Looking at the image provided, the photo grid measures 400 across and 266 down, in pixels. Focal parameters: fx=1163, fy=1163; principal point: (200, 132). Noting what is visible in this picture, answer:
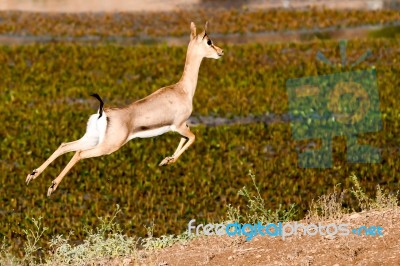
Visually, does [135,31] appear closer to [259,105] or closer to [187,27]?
[187,27]

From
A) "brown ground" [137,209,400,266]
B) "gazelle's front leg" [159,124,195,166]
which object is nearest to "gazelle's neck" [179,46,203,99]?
"gazelle's front leg" [159,124,195,166]

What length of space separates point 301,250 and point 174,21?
28.3 metres

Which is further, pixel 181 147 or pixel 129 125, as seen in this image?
pixel 181 147

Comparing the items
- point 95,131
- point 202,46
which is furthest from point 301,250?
point 95,131

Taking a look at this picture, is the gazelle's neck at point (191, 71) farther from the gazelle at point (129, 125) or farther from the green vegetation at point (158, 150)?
the green vegetation at point (158, 150)

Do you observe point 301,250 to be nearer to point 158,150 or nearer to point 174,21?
point 158,150

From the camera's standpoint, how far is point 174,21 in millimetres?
38281

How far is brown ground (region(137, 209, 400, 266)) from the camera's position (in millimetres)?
10141

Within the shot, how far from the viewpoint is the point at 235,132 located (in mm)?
21906

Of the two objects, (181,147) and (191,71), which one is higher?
(191,71)

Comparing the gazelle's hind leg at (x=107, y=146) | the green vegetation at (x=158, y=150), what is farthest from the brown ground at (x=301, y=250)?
the gazelle's hind leg at (x=107, y=146)

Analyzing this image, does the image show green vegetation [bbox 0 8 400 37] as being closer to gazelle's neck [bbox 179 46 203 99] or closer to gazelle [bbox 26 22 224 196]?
gazelle's neck [bbox 179 46 203 99]

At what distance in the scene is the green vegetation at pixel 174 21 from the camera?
36.5m

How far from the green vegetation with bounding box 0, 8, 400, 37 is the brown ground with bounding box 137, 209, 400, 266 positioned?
24.8 meters
